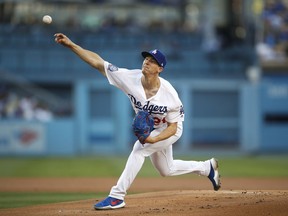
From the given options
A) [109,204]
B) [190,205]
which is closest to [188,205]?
[190,205]

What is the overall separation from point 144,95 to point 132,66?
15.1 meters

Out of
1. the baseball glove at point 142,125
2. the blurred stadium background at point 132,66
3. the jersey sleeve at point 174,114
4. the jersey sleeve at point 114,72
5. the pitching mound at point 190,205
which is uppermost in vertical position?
the blurred stadium background at point 132,66

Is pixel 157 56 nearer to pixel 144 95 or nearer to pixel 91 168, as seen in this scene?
pixel 144 95

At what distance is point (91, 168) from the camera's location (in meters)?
17.2

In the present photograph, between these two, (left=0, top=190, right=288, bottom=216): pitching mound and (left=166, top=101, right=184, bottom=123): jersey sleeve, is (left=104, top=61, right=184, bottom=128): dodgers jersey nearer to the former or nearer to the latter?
(left=166, top=101, right=184, bottom=123): jersey sleeve

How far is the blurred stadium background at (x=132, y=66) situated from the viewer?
22.4m

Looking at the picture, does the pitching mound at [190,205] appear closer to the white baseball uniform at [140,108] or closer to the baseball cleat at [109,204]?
the baseball cleat at [109,204]

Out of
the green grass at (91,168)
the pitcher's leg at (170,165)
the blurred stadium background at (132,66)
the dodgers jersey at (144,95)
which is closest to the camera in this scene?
the dodgers jersey at (144,95)

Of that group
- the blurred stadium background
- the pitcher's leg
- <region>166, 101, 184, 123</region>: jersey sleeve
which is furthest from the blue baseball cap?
the blurred stadium background

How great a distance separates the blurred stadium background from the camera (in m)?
22.4

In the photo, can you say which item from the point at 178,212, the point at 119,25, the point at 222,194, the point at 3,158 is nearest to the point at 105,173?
the point at 3,158

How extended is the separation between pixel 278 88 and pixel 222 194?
46.7ft

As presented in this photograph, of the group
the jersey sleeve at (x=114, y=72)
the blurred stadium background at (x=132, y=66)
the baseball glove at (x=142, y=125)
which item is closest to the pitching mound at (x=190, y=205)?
the baseball glove at (x=142, y=125)

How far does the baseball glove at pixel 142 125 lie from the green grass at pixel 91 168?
12.1 feet
